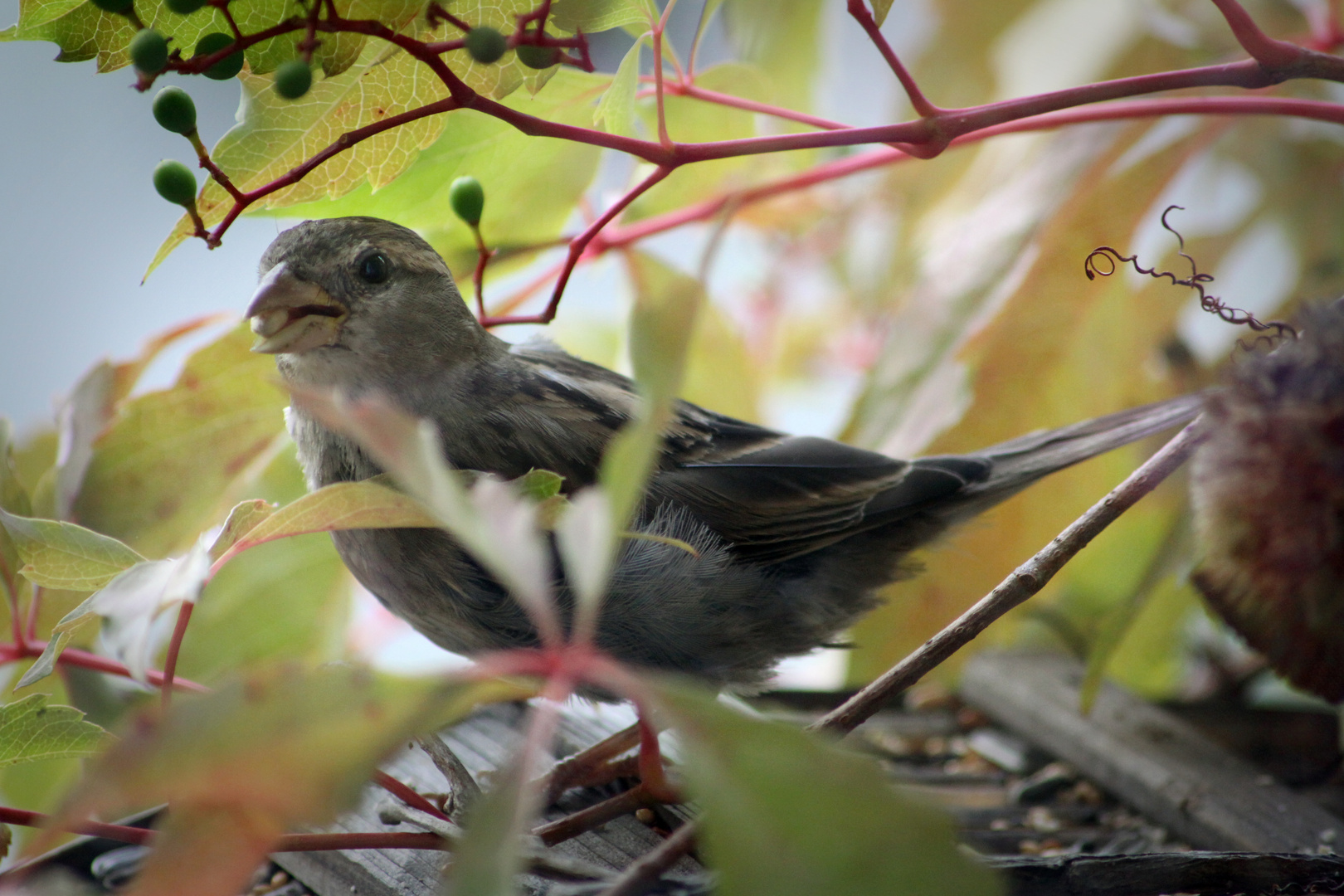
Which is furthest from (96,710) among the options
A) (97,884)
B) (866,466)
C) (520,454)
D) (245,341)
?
(866,466)

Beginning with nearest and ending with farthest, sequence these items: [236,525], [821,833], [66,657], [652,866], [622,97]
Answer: [821,833]
[652,866]
[236,525]
[622,97]
[66,657]

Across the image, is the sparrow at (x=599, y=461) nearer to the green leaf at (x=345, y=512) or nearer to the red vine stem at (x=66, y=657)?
the red vine stem at (x=66, y=657)

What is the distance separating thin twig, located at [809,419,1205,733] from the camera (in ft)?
2.44

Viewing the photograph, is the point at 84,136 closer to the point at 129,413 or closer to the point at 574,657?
the point at 129,413

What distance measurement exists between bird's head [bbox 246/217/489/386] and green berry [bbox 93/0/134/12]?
31 centimetres

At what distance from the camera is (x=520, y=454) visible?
114 cm

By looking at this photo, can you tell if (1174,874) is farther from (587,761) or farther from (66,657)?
(66,657)

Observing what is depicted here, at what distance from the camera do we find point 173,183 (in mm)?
781

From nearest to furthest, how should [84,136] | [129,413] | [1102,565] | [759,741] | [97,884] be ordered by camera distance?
[759,741] < [97,884] < [129,413] < [1102,565] < [84,136]

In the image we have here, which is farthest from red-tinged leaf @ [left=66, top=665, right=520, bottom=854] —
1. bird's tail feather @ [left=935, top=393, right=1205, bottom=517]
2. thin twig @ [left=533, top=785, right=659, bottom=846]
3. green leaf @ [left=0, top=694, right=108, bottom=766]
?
bird's tail feather @ [left=935, top=393, right=1205, bottom=517]

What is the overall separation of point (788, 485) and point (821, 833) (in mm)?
832

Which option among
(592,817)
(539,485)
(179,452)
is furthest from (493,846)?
(179,452)

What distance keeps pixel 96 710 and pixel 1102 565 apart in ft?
4.68

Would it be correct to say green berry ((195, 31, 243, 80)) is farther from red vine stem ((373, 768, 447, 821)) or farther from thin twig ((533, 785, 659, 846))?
thin twig ((533, 785, 659, 846))
